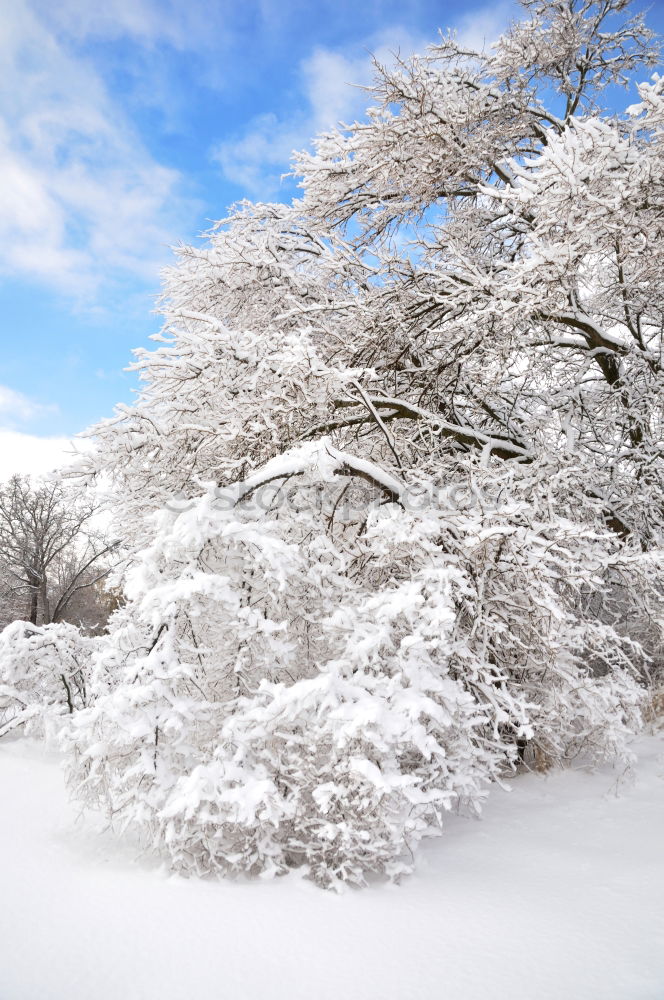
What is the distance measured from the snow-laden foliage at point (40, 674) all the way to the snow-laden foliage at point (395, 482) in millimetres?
3431

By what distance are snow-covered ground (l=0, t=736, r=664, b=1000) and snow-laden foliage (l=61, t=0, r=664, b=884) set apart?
1.06ft

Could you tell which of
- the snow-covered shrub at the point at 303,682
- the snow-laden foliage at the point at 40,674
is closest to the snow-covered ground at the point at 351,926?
the snow-covered shrub at the point at 303,682

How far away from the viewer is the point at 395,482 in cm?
438

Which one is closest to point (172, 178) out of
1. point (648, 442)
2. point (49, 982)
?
point (648, 442)

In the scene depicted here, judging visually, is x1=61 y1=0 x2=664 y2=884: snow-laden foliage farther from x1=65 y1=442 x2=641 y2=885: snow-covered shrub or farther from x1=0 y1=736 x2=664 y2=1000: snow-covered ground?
x1=0 y1=736 x2=664 y2=1000: snow-covered ground

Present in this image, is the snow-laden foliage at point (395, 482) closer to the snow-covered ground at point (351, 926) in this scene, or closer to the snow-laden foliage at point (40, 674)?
the snow-covered ground at point (351, 926)

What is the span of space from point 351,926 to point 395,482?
8.76 feet

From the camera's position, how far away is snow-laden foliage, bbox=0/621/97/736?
315 inches

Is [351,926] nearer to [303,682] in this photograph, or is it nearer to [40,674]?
[303,682]

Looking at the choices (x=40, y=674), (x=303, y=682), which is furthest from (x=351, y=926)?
(x=40, y=674)

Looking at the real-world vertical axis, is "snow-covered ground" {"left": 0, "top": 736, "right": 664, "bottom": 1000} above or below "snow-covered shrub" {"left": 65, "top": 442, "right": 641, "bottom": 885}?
below

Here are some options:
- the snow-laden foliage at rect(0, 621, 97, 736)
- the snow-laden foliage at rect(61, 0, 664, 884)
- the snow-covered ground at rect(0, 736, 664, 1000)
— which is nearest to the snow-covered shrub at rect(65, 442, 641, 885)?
the snow-laden foliage at rect(61, 0, 664, 884)

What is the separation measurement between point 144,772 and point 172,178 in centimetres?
744

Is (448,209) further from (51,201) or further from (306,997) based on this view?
(306,997)
